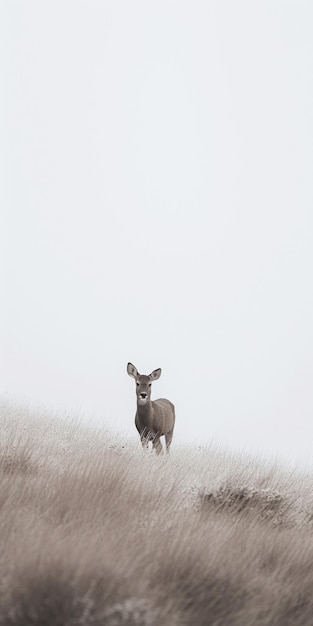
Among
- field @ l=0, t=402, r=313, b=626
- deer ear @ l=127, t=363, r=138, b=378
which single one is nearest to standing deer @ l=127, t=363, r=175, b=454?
deer ear @ l=127, t=363, r=138, b=378

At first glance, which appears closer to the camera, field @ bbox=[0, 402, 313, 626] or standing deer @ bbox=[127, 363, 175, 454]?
field @ bbox=[0, 402, 313, 626]

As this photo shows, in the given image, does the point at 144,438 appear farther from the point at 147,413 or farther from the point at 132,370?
the point at 132,370

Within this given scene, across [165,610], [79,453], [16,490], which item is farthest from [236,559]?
[79,453]

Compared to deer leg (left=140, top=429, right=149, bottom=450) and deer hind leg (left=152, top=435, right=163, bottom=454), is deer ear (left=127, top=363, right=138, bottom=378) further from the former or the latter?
deer hind leg (left=152, top=435, right=163, bottom=454)

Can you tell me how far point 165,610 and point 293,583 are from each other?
4.10ft

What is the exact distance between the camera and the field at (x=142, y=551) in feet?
10.5

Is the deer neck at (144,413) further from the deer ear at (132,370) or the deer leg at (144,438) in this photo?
the deer ear at (132,370)

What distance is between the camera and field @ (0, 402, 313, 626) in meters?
3.19

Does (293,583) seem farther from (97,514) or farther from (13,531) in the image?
(13,531)

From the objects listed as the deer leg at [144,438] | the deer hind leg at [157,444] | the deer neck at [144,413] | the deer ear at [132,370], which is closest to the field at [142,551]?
the deer leg at [144,438]

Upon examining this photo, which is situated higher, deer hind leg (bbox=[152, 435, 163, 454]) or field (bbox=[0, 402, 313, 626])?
deer hind leg (bbox=[152, 435, 163, 454])

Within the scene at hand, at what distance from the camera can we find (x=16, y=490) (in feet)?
16.0

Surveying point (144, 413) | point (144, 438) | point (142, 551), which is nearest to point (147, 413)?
point (144, 413)

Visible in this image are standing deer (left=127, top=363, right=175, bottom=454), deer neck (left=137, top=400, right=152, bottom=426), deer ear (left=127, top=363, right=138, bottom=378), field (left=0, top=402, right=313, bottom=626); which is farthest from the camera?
deer ear (left=127, top=363, right=138, bottom=378)
